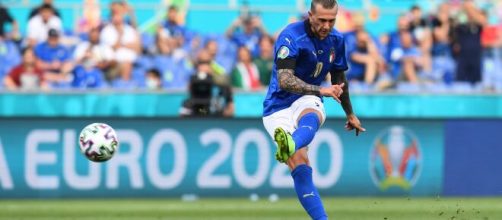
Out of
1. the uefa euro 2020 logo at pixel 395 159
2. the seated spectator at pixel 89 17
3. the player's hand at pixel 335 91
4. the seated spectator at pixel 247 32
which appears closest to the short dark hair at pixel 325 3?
the player's hand at pixel 335 91

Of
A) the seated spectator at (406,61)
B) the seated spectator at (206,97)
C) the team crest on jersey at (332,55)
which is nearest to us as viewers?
the team crest on jersey at (332,55)

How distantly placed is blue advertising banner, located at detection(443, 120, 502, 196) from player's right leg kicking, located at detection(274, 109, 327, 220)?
22.3 feet

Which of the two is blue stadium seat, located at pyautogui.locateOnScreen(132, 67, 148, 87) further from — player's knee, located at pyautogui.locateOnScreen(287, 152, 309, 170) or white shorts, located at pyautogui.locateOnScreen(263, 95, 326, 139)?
player's knee, located at pyautogui.locateOnScreen(287, 152, 309, 170)

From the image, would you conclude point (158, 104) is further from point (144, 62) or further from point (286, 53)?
point (286, 53)

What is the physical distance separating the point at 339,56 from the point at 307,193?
1.26 m

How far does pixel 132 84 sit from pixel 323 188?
3698mm

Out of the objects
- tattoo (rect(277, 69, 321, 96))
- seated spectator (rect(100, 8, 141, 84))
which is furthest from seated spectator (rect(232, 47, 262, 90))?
tattoo (rect(277, 69, 321, 96))

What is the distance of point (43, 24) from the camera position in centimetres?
1661

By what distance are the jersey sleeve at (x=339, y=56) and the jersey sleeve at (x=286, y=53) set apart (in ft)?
1.58

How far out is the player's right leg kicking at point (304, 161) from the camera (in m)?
7.93

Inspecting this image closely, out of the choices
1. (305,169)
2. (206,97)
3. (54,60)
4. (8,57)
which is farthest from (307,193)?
(8,57)

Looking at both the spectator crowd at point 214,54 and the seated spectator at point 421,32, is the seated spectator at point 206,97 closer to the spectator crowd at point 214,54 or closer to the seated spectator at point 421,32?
the spectator crowd at point 214,54

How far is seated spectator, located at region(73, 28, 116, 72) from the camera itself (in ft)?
53.3

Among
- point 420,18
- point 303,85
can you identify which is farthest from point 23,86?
point 303,85
